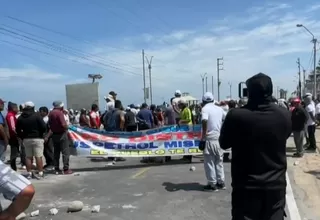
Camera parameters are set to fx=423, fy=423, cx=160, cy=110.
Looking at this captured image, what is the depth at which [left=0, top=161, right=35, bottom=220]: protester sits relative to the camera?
2.40 meters

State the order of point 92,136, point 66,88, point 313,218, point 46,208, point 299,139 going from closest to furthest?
point 313,218 → point 46,208 → point 92,136 → point 299,139 → point 66,88

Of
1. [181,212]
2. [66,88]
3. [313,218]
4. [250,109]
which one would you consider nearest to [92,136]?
[181,212]

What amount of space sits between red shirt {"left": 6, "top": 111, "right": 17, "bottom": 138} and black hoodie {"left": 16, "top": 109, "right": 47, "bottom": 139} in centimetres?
135

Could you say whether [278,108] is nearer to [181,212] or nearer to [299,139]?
[181,212]

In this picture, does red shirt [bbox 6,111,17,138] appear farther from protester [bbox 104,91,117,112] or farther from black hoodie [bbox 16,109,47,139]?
protester [bbox 104,91,117,112]

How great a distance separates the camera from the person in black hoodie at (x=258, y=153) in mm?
3535

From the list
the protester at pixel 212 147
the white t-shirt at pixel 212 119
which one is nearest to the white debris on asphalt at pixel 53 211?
the protester at pixel 212 147

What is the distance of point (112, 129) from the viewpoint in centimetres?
1314

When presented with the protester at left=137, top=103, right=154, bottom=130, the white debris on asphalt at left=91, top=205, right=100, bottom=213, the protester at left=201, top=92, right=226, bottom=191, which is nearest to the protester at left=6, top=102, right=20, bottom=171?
the protester at left=137, top=103, right=154, bottom=130

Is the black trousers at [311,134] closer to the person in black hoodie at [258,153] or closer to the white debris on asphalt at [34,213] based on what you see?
the white debris on asphalt at [34,213]

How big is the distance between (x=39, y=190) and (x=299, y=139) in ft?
25.7

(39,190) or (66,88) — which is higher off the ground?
(66,88)

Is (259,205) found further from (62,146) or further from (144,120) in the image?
(144,120)

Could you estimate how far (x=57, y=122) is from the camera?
10617 mm
